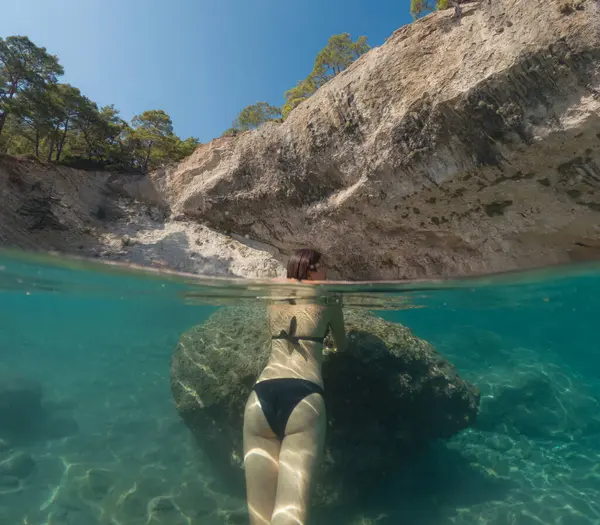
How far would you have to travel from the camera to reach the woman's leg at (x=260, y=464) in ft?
10.5

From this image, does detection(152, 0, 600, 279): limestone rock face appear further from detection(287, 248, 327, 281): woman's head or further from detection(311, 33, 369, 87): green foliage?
detection(311, 33, 369, 87): green foliage

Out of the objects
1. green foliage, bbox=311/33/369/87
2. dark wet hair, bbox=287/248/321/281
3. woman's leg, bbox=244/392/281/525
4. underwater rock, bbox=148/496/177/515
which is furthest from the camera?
green foliage, bbox=311/33/369/87

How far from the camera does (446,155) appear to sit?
7.86m

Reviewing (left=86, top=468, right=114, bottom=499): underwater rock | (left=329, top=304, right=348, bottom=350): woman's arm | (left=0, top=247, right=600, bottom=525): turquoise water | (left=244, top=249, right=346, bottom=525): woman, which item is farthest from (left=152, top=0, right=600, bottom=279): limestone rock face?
(left=86, top=468, right=114, bottom=499): underwater rock

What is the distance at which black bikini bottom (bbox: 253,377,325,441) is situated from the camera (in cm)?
338

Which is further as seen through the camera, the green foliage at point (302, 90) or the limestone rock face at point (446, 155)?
the green foliage at point (302, 90)

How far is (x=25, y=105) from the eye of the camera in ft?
43.9

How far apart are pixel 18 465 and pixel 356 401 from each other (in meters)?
6.52

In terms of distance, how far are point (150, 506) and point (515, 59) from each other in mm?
10519

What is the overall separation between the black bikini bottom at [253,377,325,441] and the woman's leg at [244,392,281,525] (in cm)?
7

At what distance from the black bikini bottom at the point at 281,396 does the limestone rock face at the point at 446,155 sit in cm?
642

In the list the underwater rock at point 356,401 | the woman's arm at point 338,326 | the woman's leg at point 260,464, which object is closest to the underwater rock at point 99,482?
the underwater rock at point 356,401

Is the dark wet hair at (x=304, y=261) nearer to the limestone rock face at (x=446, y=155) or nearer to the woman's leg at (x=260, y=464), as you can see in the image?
the woman's leg at (x=260, y=464)

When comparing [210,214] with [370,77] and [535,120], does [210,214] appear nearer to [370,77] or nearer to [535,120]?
[370,77]
